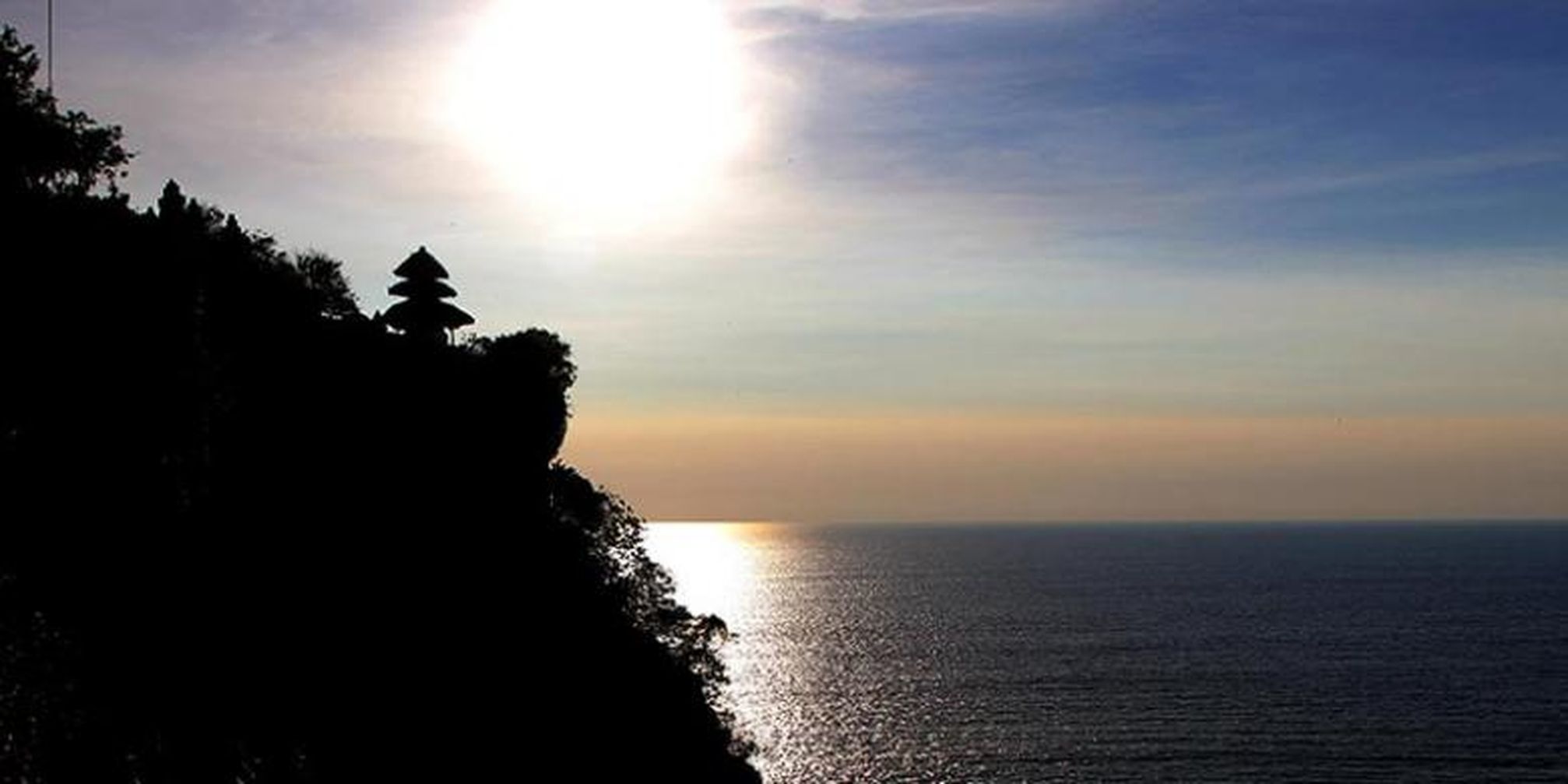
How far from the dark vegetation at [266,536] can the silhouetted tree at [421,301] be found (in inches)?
10.7

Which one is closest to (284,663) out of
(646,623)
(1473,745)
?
(646,623)

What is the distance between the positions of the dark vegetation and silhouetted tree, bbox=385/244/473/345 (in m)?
0.27

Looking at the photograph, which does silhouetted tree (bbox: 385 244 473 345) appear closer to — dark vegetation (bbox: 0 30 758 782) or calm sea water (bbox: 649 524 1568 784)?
dark vegetation (bbox: 0 30 758 782)

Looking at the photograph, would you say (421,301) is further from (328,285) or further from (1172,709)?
(1172,709)

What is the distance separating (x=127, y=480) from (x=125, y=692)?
938 centimetres

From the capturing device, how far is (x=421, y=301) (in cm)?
6425

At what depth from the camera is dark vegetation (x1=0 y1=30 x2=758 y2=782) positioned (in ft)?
106

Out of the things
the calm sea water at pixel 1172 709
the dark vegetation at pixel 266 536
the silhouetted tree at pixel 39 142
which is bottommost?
Answer: the calm sea water at pixel 1172 709

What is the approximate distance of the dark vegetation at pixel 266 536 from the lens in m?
32.2

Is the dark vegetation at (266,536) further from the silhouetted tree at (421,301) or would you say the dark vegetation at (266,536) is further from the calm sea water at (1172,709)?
the calm sea water at (1172,709)

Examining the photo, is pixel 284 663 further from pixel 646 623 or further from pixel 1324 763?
pixel 1324 763

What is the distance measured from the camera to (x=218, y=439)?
44531 mm

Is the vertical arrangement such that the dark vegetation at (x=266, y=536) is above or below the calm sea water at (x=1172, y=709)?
above

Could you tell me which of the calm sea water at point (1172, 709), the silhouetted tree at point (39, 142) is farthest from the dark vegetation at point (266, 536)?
the calm sea water at point (1172, 709)
